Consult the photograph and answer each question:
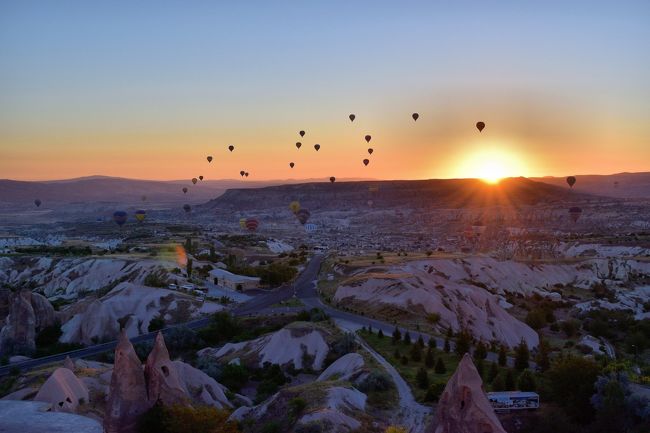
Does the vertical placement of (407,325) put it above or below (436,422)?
below

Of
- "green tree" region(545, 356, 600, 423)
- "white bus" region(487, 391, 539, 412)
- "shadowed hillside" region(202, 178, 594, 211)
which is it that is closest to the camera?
"green tree" region(545, 356, 600, 423)

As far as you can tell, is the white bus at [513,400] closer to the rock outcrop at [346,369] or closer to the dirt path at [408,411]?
the dirt path at [408,411]

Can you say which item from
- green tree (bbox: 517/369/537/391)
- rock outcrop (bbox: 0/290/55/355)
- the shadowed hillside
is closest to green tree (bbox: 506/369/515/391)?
green tree (bbox: 517/369/537/391)

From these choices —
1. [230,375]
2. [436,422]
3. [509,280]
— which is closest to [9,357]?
[230,375]

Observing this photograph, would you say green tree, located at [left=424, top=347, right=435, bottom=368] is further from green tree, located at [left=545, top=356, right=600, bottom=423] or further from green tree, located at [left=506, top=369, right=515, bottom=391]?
green tree, located at [left=545, top=356, right=600, bottom=423]

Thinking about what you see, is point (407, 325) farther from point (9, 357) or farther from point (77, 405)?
point (9, 357)

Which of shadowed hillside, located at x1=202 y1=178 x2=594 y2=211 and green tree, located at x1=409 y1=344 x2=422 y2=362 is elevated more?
shadowed hillside, located at x1=202 y1=178 x2=594 y2=211

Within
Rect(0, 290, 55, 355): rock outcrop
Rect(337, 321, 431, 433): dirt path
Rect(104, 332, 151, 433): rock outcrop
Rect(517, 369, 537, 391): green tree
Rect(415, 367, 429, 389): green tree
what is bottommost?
Rect(0, 290, 55, 355): rock outcrop

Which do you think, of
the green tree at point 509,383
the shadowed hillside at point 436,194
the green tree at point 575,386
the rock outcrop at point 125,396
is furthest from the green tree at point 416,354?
the shadowed hillside at point 436,194
